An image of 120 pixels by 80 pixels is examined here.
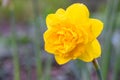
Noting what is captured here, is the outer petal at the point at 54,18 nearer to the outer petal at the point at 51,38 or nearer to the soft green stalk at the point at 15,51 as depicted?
the outer petal at the point at 51,38

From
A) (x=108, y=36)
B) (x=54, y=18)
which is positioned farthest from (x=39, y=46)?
(x=54, y=18)

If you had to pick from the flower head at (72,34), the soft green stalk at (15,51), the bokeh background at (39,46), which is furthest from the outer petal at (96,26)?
the soft green stalk at (15,51)

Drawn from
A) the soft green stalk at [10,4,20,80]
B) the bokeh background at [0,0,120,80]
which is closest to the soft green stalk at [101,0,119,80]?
the bokeh background at [0,0,120,80]

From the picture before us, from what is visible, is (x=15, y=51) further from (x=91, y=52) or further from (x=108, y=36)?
(x=91, y=52)

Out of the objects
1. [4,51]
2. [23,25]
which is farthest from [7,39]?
[23,25]

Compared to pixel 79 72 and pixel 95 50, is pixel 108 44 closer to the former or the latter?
pixel 79 72

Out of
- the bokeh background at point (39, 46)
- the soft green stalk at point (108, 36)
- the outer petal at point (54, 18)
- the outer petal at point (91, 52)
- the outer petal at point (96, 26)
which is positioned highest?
the outer petal at point (54, 18)
